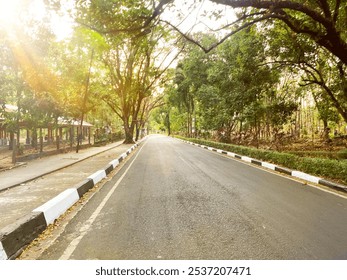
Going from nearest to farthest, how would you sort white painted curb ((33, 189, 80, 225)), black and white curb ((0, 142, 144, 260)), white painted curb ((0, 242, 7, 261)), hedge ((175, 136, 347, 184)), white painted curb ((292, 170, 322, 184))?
white painted curb ((0, 242, 7, 261)), black and white curb ((0, 142, 144, 260)), white painted curb ((33, 189, 80, 225)), hedge ((175, 136, 347, 184)), white painted curb ((292, 170, 322, 184))

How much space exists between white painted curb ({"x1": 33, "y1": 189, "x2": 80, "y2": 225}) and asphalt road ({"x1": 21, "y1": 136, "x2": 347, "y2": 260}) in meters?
0.35

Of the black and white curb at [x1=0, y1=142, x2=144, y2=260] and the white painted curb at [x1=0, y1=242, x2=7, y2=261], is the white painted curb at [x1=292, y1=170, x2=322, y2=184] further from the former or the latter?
the white painted curb at [x1=0, y1=242, x2=7, y2=261]

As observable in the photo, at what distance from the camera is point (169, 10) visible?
1023cm

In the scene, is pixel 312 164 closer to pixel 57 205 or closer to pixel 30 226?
pixel 57 205

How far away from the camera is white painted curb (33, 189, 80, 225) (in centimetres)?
478

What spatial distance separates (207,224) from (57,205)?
2.74 meters

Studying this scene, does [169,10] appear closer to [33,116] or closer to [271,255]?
[271,255]

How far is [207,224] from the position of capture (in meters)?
4.59

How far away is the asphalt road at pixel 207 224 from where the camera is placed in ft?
11.7

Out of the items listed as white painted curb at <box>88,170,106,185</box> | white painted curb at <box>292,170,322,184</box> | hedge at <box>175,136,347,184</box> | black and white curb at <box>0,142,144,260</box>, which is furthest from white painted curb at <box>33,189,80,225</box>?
hedge at <box>175,136,347,184</box>

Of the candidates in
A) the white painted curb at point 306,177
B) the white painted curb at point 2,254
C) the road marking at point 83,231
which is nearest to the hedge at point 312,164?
the white painted curb at point 306,177

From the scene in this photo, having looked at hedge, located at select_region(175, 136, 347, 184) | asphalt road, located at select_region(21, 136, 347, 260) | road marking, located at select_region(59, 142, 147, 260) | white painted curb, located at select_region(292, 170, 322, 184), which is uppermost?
hedge, located at select_region(175, 136, 347, 184)
